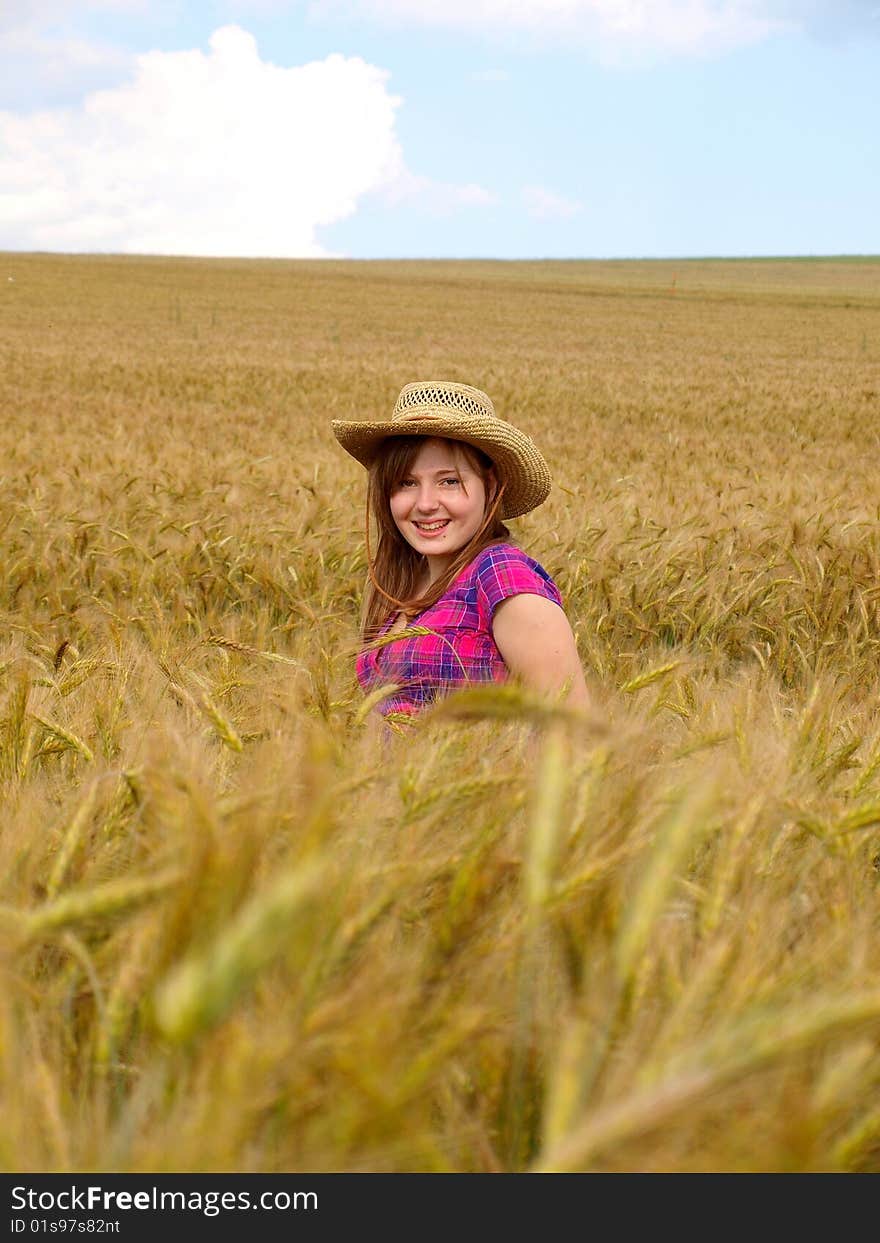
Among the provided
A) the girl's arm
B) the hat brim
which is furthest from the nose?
the girl's arm

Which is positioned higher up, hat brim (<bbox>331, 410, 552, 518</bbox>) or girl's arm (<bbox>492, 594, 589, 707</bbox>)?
hat brim (<bbox>331, 410, 552, 518</bbox>)

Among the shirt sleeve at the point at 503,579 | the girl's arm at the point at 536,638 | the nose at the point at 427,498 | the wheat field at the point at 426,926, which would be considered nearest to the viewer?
the wheat field at the point at 426,926

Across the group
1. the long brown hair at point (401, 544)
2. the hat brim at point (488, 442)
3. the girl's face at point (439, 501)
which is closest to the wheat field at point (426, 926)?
the long brown hair at point (401, 544)

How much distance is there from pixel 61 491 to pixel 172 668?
A: 9.65 feet

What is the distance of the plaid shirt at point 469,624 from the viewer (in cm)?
243

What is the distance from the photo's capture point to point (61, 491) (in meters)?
4.40

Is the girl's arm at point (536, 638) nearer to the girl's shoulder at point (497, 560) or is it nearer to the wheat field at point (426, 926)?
the girl's shoulder at point (497, 560)

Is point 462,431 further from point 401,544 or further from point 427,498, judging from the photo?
point 401,544

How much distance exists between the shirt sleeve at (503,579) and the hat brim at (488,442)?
0.27m

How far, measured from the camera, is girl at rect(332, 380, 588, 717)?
93.9 inches

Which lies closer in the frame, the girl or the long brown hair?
the girl

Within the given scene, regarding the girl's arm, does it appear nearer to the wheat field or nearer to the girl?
the girl

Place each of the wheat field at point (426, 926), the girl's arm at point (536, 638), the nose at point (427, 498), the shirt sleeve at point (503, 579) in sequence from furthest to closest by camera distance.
A: the nose at point (427, 498) → the shirt sleeve at point (503, 579) → the girl's arm at point (536, 638) → the wheat field at point (426, 926)
